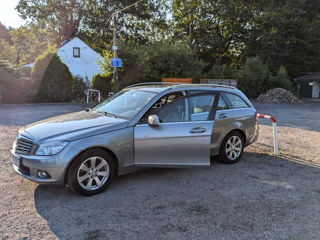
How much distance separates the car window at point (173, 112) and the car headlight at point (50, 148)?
157 centimetres

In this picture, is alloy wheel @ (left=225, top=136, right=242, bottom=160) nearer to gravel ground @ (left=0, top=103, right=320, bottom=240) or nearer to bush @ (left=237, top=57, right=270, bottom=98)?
gravel ground @ (left=0, top=103, right=320, bottom=240)

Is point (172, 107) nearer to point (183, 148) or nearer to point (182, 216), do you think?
point (183, 148)

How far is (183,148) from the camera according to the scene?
4.41m

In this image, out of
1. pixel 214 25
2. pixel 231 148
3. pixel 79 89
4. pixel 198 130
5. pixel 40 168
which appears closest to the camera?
pixel 40 168

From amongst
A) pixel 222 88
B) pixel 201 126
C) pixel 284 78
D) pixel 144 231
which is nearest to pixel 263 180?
pixel 201 126

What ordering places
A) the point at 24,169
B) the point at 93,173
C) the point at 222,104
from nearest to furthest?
the point at 24,169 < the point at 93,173 < the point at 222,104

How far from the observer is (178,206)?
367cm

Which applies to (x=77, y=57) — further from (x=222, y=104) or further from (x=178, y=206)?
(x=178, y=206)

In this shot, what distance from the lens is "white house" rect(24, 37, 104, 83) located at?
3009 centimetres

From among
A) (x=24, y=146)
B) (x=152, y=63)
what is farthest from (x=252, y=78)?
(x=24, y=146)

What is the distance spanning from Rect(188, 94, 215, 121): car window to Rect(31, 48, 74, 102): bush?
49.4ft

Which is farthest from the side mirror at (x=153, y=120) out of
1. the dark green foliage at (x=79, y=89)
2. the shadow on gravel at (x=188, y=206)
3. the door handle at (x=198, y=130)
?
the dark green foliage at (x=79, y=89)

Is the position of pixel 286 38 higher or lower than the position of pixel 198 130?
higher

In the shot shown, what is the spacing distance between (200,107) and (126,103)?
1319 mm
